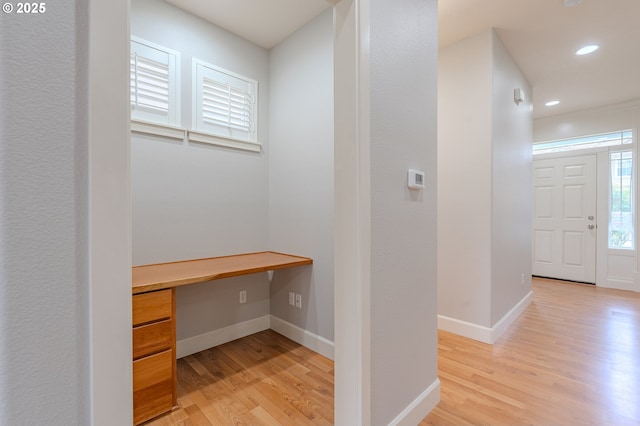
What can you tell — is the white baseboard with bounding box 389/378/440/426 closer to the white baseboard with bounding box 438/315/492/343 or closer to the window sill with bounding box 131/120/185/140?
the white baseboard with bounding box 438/315/492/343

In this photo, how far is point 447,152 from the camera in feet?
9.75

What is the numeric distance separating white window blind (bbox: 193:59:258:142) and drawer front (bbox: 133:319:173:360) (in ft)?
5.28

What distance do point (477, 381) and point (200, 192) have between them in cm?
261

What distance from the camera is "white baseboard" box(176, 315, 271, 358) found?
236 cm

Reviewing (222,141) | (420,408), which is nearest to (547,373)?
(420,408)

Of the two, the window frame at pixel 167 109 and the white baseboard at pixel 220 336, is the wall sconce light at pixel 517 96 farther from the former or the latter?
the white baseboard at pixel 220 336

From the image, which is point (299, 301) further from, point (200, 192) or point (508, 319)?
point (508, 319)

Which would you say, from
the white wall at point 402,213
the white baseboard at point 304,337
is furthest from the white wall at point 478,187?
the white baseboard at point 304,337

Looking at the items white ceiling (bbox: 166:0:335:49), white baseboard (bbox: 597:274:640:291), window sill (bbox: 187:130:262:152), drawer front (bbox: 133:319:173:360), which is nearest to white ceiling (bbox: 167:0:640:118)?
white ceiling (bbox: 166:0:335:49)

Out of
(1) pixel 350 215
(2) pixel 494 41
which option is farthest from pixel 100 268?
(2) pixel 494 41

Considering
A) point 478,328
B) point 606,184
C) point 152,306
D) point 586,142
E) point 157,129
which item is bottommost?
point 478,328

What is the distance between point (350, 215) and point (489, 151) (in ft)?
6.75

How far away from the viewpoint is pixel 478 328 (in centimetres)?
271

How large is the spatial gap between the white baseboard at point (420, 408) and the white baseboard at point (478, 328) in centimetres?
114
